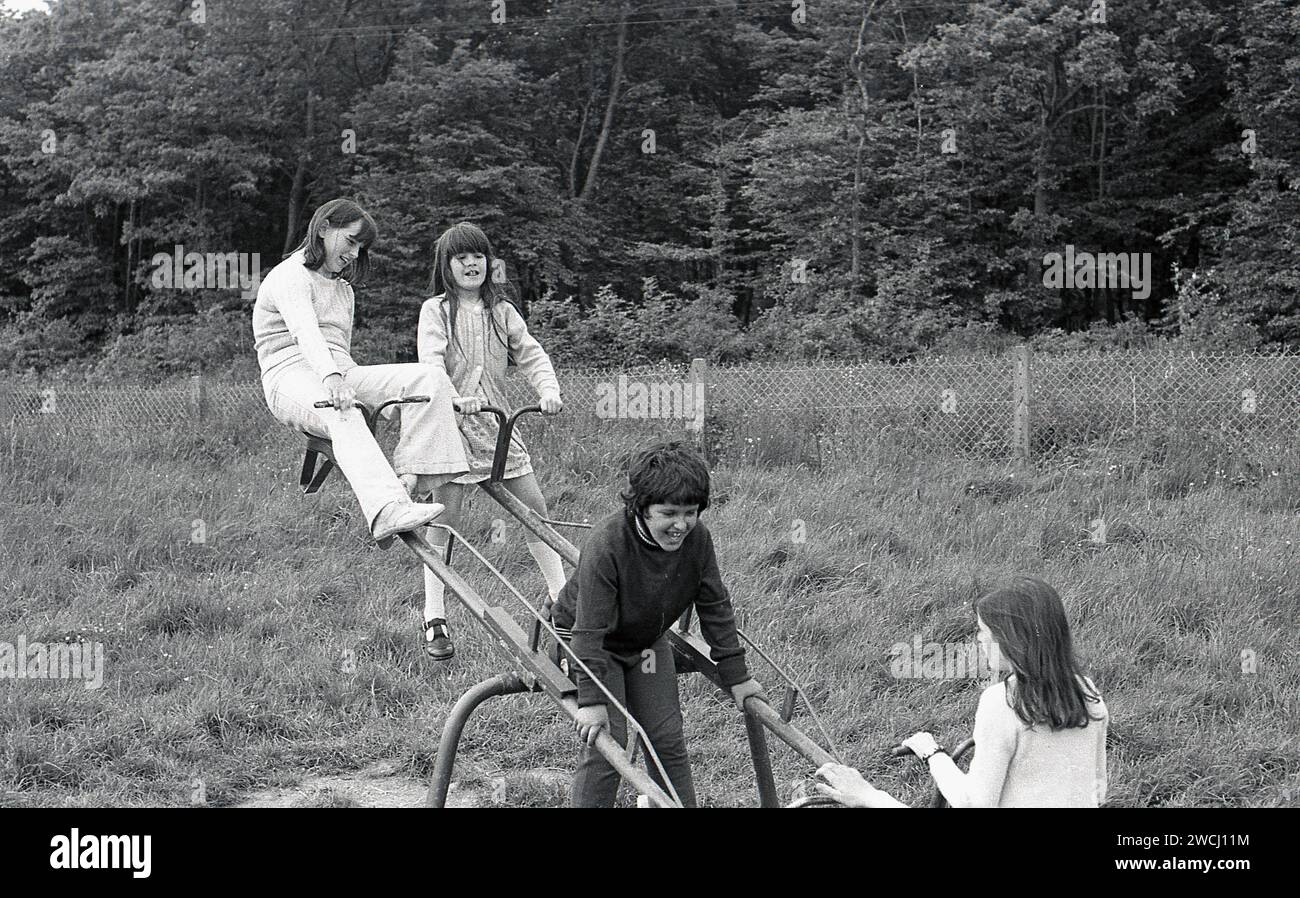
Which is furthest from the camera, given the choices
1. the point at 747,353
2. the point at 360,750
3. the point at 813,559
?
the point at 747,353

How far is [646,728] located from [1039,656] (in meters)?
1.11

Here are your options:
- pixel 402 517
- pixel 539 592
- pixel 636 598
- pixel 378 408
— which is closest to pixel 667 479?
pixel 636 598

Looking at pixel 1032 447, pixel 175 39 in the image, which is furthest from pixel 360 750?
pixel 175 39

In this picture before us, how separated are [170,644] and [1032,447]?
6109mm

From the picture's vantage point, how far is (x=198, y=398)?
1019 cm

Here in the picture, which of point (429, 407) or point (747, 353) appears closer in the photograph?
point (429, 407)

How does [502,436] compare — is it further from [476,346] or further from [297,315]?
[297,315]

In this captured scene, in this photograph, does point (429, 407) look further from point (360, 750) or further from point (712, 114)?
point (712, 114)

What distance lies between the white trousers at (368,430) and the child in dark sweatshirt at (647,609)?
2.53 ft

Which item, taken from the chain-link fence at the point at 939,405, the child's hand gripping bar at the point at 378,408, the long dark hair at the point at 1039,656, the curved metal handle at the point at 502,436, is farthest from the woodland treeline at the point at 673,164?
the long dark hair at the point at 1039,656

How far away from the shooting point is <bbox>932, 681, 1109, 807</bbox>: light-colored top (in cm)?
268

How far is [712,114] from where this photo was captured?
82.5 ft

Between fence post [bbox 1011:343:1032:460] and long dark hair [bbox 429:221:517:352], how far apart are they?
5.43 meters

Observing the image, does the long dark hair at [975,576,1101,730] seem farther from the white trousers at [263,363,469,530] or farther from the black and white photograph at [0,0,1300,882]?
the white trousers at [263,363,469,530]
